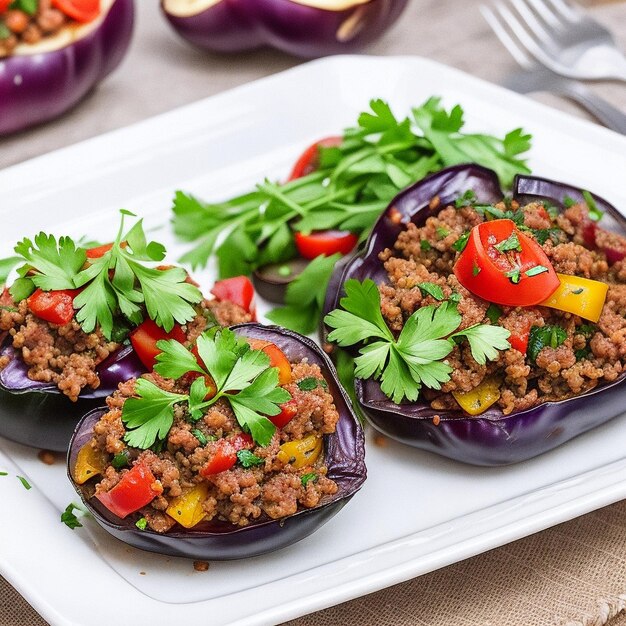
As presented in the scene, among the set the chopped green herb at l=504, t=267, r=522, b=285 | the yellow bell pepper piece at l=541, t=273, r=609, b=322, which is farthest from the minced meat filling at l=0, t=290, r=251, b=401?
the yellow bell pepper piece at l=541, t=273, r=609, b=322

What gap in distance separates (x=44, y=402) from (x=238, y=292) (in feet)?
3.05

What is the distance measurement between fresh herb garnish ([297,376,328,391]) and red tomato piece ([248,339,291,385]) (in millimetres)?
46

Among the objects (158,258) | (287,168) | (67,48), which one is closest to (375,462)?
(158,258)

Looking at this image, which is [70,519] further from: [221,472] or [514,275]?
[514,275]

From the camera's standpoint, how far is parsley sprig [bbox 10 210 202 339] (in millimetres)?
3248

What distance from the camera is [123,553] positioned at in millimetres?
3051

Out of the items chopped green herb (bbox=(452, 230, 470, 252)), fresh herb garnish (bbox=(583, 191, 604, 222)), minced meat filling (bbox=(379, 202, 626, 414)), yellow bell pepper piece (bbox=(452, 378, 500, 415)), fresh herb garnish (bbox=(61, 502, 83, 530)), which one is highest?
fresh herb garnish (bbox=(583, 191, 604, 222))

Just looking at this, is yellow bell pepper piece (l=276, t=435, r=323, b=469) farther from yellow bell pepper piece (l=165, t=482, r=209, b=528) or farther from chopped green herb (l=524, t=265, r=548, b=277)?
chopped green herb (l=524, t=265, r=548, b=277)

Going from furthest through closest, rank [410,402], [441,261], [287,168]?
[287,168], [441,261], [410,402]

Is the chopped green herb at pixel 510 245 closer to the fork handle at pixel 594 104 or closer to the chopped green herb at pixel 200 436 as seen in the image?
the chopped green herb at pixel 200 436

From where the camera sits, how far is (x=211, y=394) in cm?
298

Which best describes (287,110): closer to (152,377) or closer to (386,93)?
(386,93)

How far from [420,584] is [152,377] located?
1.11 metres

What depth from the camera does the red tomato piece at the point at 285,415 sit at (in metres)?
2.96
